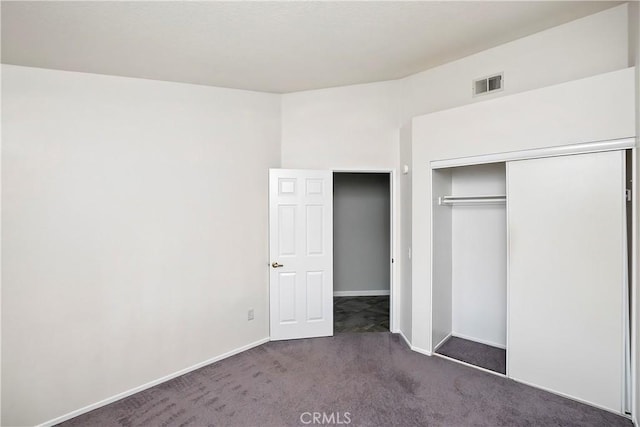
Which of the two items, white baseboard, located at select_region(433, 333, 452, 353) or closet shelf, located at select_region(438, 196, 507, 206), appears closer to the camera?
closet shelf, located at select_region(438, 196, 507, 206)

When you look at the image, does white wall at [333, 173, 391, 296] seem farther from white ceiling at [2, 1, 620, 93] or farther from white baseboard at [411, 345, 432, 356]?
white ceiling at [2, 1, 620, 93]

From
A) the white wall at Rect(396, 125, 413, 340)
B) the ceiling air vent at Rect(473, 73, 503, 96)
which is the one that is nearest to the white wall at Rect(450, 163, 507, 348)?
the white wall at Rect(396, 125, 413, 340)

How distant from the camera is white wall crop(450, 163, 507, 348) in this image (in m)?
3.41

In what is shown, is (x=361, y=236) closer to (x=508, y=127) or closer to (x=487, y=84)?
(x=487, y=84)

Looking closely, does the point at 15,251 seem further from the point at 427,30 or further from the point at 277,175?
the point at 427,30

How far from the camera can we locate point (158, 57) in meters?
2.65

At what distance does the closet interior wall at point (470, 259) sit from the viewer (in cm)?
341

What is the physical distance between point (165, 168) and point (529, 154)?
10.7ft

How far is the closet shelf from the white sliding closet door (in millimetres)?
402

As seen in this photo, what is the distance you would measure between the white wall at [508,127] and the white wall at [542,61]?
0.32 m

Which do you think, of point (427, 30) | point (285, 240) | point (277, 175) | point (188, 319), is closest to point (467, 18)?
point (427, 30)

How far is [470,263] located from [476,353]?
37.7 inches

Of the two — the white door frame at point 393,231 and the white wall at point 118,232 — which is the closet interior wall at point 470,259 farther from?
the white wall at point 118,232

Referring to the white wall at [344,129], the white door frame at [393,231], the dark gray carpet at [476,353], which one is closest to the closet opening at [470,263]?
the dark gray carpet at [476,353]
